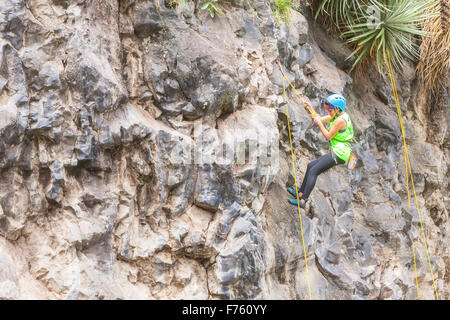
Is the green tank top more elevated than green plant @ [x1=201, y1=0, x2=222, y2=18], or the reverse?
green plant @ [x1=201, y1=0, x2=222, y2=18]

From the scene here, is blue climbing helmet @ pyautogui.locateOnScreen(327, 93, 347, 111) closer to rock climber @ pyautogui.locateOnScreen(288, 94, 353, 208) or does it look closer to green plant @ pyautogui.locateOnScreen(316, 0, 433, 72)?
rock climber @ pyautogui.locateOnScreen(288, 94, 353, 208)

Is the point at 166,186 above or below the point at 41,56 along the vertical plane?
below

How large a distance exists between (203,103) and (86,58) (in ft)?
4.94

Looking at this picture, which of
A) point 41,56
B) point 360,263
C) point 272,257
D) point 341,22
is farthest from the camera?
point 341,22

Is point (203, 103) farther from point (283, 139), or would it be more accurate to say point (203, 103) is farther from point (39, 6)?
point (39, 6)

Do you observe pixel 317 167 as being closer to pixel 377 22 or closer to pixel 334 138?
pixel 334 138

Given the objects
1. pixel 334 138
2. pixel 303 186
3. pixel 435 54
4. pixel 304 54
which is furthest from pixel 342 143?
pixel 435 54

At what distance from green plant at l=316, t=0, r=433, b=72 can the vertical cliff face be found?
1054mm

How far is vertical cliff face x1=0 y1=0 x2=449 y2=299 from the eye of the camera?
233 inches

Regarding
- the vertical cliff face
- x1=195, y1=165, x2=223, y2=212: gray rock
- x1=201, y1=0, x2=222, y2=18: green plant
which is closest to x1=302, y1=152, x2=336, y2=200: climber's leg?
the vertical cliff face

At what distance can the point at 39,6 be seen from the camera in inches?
248
